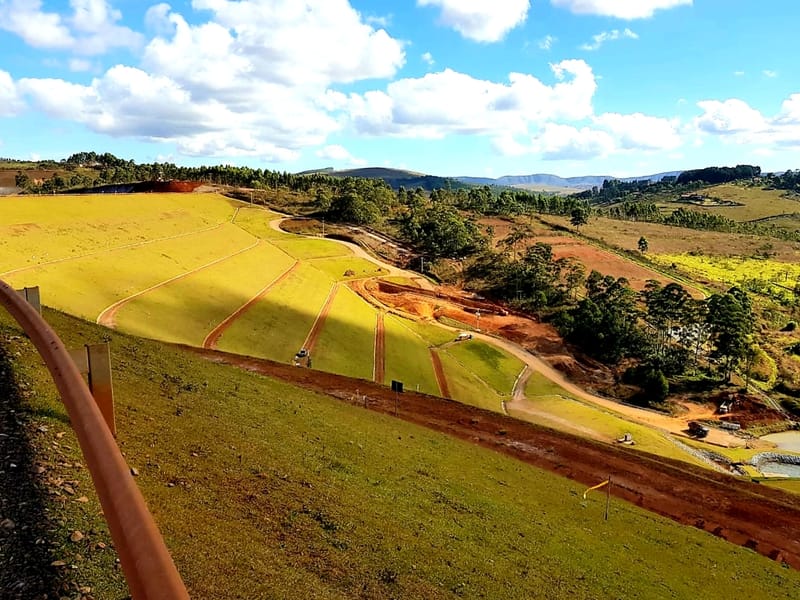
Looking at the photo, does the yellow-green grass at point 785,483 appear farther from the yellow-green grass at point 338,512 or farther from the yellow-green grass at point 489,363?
the yellow-green grass at point 489,363

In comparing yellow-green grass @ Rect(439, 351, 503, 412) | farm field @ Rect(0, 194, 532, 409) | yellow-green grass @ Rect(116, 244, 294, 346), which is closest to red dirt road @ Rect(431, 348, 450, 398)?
yellow-green grass @ Rect(439, 351, 503, 412)

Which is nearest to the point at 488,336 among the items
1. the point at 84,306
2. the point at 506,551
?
the point at 84,306

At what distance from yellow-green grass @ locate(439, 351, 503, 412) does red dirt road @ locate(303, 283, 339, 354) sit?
13355mm

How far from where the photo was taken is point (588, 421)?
53.0m

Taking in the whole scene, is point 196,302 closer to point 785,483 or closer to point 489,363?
point 489,363

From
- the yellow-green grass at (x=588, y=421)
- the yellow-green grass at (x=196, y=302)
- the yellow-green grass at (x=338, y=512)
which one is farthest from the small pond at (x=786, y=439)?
the yellow-green grass at (x=196, y=302)

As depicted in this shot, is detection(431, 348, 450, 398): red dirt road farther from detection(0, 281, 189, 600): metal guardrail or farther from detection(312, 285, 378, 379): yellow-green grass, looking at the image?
detection(0, 281, 189, 600): metal guardrail

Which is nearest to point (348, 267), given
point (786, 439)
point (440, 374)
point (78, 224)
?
point (78, 224)

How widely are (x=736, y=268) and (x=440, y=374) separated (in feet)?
379

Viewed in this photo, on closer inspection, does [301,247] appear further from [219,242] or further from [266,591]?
[266,591]

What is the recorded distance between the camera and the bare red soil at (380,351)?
49.9 metres

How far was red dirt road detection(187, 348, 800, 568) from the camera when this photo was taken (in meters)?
25.7

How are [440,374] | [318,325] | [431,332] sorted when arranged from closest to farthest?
[440,374] < [318,325] < [431,332]

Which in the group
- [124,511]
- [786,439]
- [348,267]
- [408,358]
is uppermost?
[124,511]
